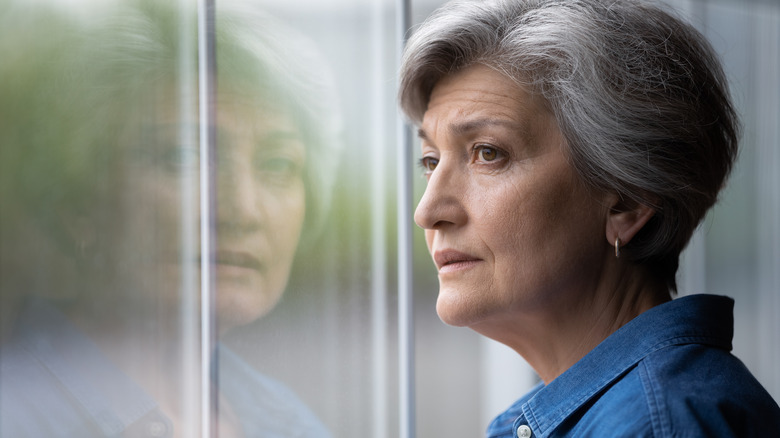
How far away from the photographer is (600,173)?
122cm

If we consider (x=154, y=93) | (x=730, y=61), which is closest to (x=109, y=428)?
→ (x=154, y=93)

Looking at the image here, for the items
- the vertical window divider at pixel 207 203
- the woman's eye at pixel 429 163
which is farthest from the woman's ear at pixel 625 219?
the vertical window divider at pixel 207 203

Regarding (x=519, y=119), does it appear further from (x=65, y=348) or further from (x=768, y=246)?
(x=768, y=246)

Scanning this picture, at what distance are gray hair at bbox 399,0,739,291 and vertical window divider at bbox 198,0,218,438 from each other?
43 cm

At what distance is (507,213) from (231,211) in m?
0.57

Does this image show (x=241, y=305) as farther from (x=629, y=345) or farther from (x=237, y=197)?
(x=629, y=345)

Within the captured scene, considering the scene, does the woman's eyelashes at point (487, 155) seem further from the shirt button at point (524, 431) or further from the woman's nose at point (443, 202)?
the shirt button at point (524, 431)

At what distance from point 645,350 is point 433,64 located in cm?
63

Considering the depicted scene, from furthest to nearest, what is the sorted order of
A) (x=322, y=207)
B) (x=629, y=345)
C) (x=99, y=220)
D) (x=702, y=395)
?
(x=322, y=207) → (x=99, y=220) → (x=629, y=345) → (x=702, y=395)

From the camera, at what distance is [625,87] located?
119cm

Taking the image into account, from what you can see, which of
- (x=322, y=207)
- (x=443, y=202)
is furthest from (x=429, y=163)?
(x=322, y=207)

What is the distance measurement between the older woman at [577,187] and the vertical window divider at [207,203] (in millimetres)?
426

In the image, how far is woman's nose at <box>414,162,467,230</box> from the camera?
1275mm

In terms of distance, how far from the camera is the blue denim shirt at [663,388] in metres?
1.00
